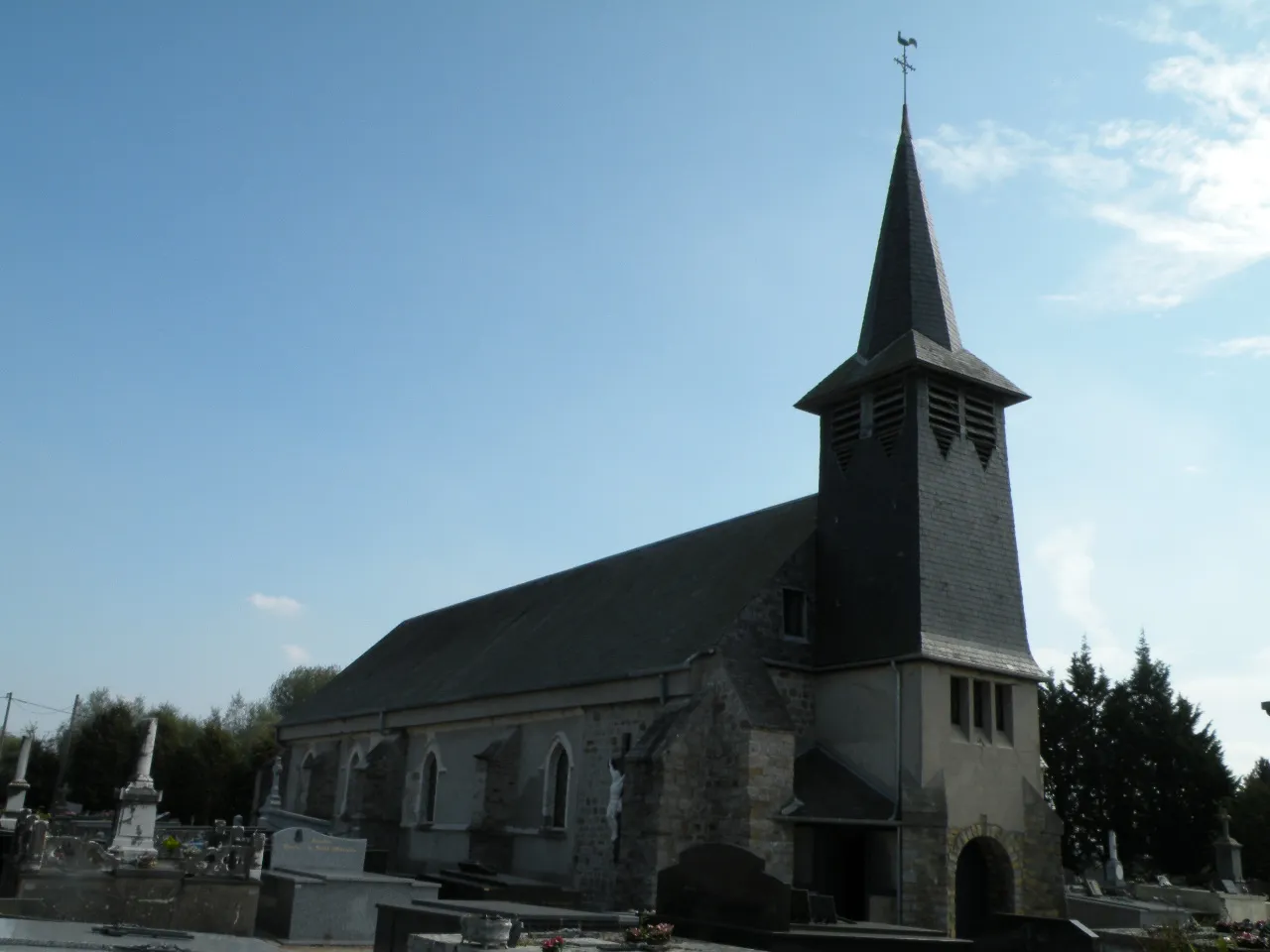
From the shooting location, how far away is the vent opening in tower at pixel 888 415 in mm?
22141

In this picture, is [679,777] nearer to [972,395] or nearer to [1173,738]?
[972,395]

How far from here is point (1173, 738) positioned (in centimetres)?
3703

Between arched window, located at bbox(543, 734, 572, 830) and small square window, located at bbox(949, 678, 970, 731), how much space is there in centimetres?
815

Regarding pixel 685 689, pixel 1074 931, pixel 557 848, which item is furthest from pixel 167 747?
pixel 1074 931

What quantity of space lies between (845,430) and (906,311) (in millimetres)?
2852

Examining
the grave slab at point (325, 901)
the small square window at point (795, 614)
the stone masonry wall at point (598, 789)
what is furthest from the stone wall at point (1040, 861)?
the grave slab at point (325, 901)

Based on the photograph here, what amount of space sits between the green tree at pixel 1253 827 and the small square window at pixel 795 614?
72.1 ft

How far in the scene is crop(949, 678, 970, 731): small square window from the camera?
20344 millimetres

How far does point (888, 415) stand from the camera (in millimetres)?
22453

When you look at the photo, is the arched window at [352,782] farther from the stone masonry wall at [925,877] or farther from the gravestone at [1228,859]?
the gravestone at [1228,859]

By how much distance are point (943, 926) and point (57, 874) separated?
13232 millimetres

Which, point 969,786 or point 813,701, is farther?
point 813,701

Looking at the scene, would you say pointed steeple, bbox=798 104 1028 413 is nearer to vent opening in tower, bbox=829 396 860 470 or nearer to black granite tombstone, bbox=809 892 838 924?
vent opening in tower, bbox=829 396 860 470

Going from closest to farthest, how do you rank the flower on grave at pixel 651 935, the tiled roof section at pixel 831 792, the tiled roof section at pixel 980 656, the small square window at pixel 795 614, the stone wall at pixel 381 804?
the flower on grave at pixel 651 935 < the tiled roof section at pixel 831 792 < the tiled roof section at pixel 980 656 < the small square window at pixel 795 614 < the stone wall at pixel 381 804
